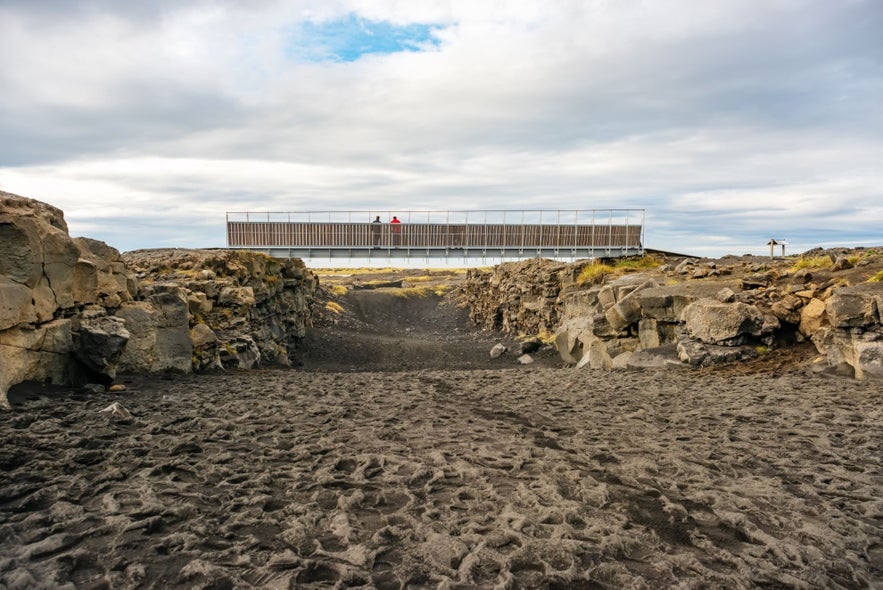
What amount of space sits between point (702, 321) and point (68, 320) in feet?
53.8

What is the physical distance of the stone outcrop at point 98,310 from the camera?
10.5 metres

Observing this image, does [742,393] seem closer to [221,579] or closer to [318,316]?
[221,579]

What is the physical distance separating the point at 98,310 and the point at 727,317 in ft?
54.0

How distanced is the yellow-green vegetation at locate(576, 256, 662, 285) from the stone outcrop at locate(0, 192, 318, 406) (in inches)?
664

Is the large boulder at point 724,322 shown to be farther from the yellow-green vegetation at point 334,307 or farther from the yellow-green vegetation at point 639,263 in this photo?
the yellow-green vegetation at point 334,307

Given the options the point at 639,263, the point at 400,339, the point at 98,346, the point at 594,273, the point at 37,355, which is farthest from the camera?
the point at 400,339

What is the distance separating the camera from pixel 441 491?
22.9 feet

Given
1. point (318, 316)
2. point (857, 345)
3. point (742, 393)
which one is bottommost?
point (318, 316)

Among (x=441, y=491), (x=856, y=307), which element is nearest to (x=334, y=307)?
→ (x=856, y=307)

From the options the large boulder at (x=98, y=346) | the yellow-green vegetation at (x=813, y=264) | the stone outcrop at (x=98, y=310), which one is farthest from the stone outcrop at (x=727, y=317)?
the large boulder at (x=98, y=346)

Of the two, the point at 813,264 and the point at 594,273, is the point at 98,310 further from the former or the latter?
the point at 594,273

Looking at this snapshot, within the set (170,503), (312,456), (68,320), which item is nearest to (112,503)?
(170,503)

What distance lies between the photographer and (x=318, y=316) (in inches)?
1598

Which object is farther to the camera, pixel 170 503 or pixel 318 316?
pixel 318 316
